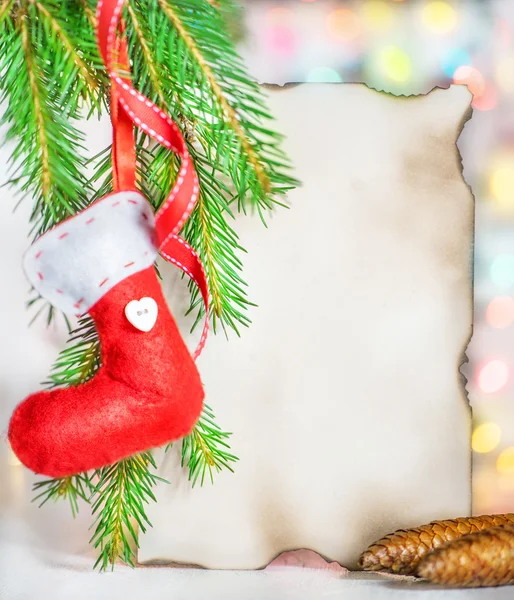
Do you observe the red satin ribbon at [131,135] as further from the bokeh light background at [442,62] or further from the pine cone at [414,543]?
the pine cone at [414,543]

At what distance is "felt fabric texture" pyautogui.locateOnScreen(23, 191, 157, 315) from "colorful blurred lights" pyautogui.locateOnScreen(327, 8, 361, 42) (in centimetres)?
39

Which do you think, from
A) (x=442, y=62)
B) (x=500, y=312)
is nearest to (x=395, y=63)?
(x=442, y=62)

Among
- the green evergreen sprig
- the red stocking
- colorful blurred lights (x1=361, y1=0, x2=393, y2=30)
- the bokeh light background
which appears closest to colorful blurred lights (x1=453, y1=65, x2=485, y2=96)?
Result: the bokeh light background

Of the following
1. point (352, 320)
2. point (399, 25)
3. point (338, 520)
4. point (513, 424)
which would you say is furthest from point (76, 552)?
point (399, 25)

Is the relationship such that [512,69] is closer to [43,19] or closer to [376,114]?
[376,114]

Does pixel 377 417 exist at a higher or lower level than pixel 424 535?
higher

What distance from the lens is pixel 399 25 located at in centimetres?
75

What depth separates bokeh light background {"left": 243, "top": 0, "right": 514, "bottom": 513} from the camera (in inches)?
29.6

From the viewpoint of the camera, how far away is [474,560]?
2.12 ft

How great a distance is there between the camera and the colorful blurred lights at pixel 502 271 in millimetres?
785

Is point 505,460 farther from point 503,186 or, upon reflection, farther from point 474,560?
point 503,186

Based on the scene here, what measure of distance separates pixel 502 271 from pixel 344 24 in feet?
1.15

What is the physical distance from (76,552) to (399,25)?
2.44 feet

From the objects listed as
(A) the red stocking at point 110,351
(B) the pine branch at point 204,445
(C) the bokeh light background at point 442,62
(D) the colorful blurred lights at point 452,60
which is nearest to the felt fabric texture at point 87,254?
(A) the red stocking at point 110,351
